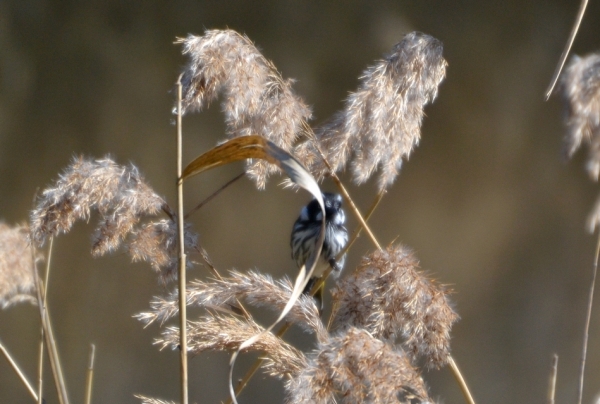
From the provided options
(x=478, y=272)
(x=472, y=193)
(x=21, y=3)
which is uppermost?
(x=21, y=3)

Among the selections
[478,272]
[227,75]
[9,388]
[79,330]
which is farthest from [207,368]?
[227,75]

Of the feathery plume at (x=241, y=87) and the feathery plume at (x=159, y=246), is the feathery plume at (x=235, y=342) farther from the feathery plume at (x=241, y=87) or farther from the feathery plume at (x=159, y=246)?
the feathery plume at (x=241, y=87)

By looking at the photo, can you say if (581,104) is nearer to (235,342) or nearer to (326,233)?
(235,342)

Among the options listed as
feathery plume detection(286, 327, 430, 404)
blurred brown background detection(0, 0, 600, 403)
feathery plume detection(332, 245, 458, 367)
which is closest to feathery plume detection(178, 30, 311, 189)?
feathery plume detection(332, 245, 458, 367)

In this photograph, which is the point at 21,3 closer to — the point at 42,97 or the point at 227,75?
the point at 42,97

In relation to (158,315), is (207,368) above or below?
above

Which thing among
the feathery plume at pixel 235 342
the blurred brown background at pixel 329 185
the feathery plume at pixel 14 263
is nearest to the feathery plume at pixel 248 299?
the feathery plume at pixel 235 342

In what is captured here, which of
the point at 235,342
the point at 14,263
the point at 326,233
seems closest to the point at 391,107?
the point at 235,342
